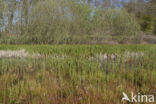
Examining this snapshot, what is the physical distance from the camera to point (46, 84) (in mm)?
2318

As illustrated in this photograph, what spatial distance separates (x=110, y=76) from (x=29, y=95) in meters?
1.58

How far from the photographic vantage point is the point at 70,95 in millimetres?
1878

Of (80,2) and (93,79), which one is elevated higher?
(80,2)

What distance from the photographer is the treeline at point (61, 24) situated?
1047 centimetres

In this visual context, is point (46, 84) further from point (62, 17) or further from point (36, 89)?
point (62, 17)

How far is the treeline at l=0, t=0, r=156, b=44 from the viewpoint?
412 inches

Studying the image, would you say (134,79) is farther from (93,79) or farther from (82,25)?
(82,25)

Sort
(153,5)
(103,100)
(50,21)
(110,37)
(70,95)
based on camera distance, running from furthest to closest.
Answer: (153,5) → (110,37) → (50,21) → (70,95) → (103,100)

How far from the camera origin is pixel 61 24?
35.0 feet

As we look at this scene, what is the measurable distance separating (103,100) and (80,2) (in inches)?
508

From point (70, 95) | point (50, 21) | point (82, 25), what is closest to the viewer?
point (70, 95)

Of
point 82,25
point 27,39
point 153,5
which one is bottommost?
point 27,39

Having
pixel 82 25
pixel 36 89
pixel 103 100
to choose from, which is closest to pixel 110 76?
pixel 103 100

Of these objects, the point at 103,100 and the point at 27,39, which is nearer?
the point at 103,100
